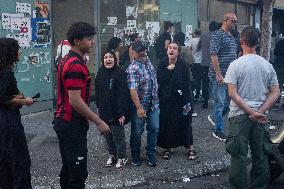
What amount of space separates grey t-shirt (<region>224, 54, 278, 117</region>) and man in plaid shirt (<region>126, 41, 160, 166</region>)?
1.52m

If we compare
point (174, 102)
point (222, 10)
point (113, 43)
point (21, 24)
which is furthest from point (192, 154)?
point (222, 10)

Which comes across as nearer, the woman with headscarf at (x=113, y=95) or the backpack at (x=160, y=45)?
the woman with headscarf at (x=113, y=95)

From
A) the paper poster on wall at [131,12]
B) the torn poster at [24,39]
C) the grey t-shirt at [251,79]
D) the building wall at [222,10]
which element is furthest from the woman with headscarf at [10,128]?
the building wall at [222,10]

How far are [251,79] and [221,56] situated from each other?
281cm

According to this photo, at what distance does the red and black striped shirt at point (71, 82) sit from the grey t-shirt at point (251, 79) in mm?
1750

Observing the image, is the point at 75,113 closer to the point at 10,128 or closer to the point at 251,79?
the point at 10,128

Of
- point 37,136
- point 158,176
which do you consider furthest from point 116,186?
point 37,136

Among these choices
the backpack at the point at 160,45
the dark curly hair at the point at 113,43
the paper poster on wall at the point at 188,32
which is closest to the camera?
the dark curly hair at the point at 113,43

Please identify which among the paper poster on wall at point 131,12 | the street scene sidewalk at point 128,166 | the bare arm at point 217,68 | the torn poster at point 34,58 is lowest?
the street scene sidewalk at point 128,166

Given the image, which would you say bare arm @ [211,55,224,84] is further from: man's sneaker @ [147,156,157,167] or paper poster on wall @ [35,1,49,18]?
paper poster on wall @ [35,1,49,18]

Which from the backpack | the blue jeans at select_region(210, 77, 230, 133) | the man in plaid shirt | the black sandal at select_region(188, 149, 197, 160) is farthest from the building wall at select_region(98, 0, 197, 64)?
the man in plaid shirt

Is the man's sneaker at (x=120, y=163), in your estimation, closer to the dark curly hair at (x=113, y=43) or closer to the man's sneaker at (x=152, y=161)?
the man's sneaker at (x=152, y=161)

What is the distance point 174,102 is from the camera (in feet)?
22.9

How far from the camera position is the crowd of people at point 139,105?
14.8 feet
